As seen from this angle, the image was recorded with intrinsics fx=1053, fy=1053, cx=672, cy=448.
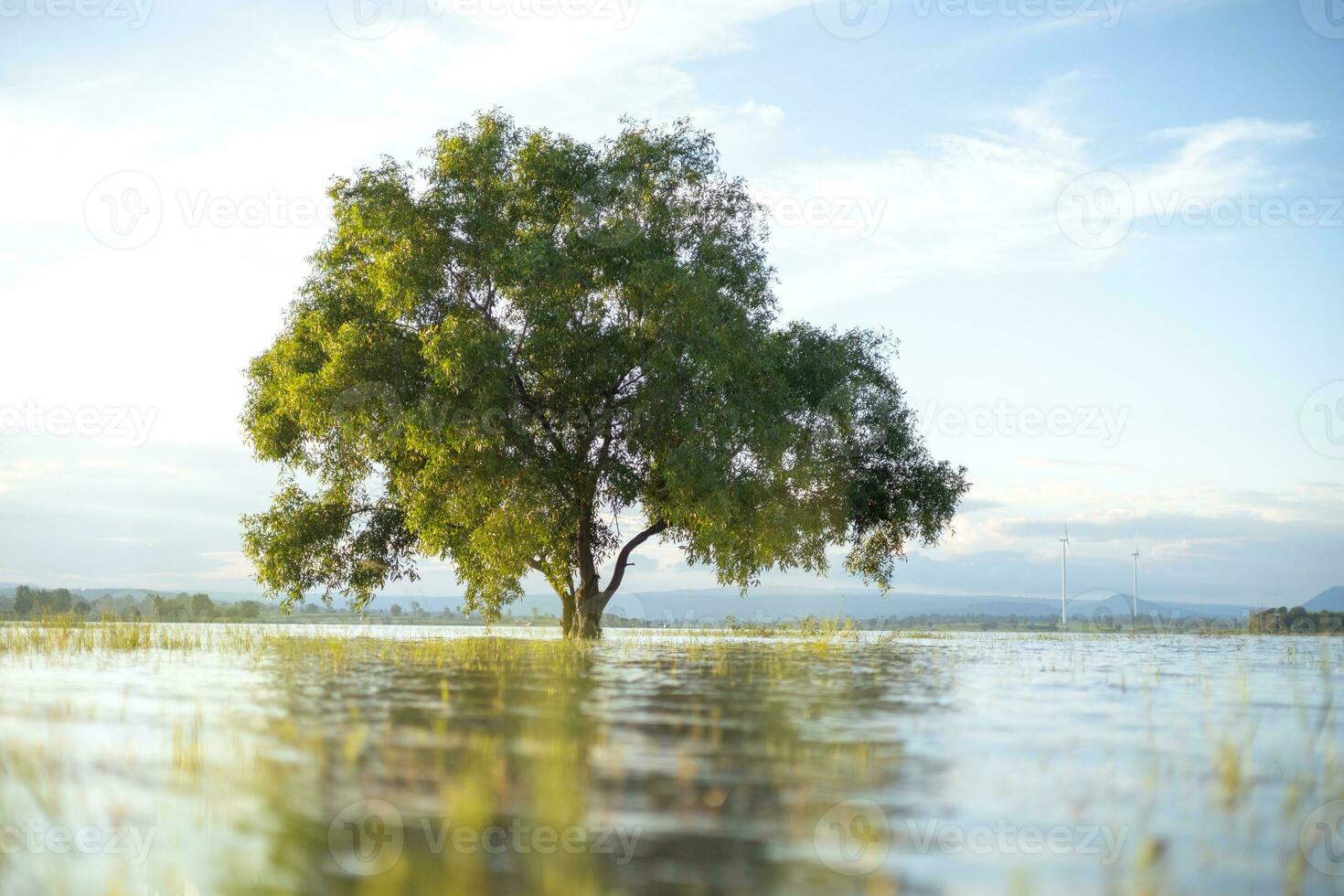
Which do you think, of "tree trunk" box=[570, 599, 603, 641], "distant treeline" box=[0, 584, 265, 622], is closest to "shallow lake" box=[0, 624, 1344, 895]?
"tree trunk" box=[570, 599, 603, 641]

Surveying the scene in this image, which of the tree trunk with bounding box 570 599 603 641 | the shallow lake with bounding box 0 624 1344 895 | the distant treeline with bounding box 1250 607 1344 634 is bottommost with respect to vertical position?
the distant treeline with bounding box 1250 607 1344 634

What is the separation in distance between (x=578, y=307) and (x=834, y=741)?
24.3 meters

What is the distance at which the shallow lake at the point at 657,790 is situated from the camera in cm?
522

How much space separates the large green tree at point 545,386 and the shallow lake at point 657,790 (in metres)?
16.6

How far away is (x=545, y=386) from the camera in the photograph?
3306 centimetres

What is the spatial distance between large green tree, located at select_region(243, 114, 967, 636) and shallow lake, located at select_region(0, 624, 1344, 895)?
1661 centimetres

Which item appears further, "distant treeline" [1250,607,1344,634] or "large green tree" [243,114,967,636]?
"distant treeline" [1250,607,1344,634]

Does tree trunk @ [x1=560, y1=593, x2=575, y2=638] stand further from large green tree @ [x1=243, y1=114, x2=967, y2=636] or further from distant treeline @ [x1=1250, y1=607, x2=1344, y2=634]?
distant treeline @ [x1=1250, y1=607, x2=1344, y2=634]

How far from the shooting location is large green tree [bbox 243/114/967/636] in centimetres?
3125

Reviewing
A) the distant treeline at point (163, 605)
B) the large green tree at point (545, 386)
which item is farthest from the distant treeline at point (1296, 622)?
the distant treeline at point (163, 605)

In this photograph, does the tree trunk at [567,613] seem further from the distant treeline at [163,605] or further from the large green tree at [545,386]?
the distant treeline at [163,605]

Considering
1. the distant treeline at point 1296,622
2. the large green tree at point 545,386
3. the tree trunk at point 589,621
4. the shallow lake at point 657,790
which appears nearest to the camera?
the shallow lake at point 657,790

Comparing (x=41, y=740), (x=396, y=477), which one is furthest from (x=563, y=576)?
(x=41, y=740)

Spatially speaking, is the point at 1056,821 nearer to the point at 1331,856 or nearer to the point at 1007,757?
the point at 1331,856
